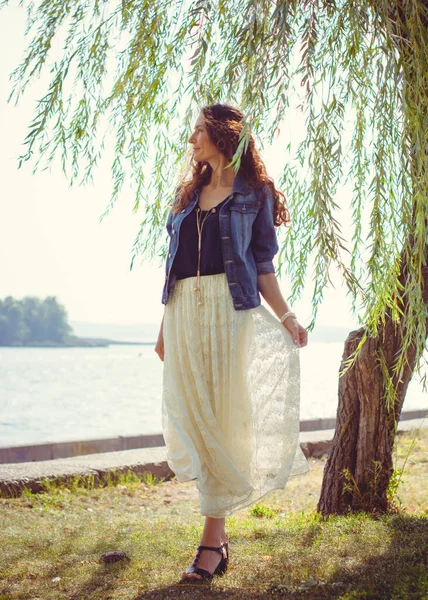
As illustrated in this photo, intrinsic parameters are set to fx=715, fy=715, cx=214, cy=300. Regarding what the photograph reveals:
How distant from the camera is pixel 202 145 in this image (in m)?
3.07

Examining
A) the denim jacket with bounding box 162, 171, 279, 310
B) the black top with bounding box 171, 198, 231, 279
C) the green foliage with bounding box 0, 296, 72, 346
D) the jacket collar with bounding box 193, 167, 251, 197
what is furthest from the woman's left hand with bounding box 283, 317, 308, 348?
the green foliage with bounding box 0, 296, 72, 346

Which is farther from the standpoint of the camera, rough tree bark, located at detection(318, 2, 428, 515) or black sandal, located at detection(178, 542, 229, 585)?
rough tree bark, located at detection(318, 2, 428, 515)

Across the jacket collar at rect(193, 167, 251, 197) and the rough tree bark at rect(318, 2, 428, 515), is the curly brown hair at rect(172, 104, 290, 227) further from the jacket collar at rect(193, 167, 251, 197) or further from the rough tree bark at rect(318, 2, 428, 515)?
the rough tree bark at rect(318, 2, 428, 515)

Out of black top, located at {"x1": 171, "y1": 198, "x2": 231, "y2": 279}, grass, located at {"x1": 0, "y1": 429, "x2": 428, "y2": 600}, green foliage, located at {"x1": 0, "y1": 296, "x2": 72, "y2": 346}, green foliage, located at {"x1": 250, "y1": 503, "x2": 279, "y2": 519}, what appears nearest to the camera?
grass, located at {"x1": 0, "y1": 429, "x2": 428, "y2": 600}

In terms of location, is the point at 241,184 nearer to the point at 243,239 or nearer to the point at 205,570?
the point at 243,239

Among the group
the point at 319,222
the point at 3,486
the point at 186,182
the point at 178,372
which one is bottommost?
the point at 3,486

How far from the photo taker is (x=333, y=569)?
9.11ft

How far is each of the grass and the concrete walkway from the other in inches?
5.4

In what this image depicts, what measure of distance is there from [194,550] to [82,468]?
2196 millimetres

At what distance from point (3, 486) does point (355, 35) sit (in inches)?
137

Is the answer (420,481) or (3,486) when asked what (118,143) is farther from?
(420,481)

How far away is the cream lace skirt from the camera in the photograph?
288 centimetres

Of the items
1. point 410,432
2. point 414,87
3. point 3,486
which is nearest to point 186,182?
point 414,87

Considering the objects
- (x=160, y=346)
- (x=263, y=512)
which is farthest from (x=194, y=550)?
(x=263, y=512)
